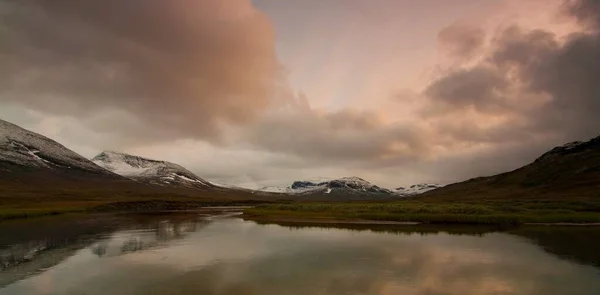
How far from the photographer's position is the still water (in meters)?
24.7

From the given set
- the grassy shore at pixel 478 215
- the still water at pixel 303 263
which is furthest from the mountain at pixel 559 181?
the still water at pixel 303 263

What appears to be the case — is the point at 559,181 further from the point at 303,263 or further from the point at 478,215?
the point at 303,263

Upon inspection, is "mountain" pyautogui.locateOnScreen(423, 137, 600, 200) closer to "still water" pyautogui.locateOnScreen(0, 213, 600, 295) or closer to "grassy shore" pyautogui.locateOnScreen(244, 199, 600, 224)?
"grassy shore" pyautogui.locateOnScreen(244, 199, 600, 224)

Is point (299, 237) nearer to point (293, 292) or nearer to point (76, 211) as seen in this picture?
point (293, 292)

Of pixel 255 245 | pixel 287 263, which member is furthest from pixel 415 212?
pixel 287 263

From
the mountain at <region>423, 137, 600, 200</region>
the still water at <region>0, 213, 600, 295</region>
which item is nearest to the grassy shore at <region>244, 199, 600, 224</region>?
the still water at <region>0, 213, 600, 295</region>

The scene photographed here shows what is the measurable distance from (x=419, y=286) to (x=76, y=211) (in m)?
108

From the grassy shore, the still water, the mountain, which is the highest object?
the mountain

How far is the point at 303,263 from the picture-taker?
3294 centimetres

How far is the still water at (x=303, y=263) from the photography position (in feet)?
81.0

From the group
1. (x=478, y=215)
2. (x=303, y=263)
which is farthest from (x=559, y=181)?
(x=303, y=263)

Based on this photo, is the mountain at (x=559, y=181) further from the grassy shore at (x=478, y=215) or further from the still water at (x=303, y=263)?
the still water at (x=303, y=263)

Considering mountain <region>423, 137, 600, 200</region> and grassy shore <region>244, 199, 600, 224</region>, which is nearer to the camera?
grassy shore <region>244, 199, 600, 224</region>

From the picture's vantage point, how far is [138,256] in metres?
36.4
